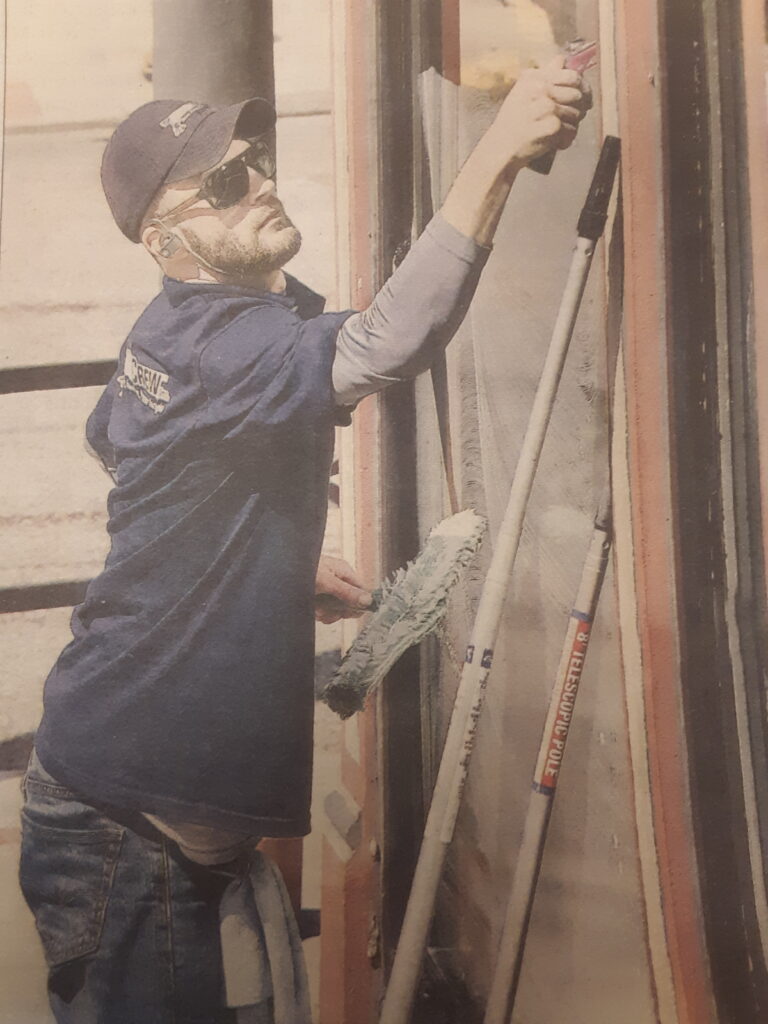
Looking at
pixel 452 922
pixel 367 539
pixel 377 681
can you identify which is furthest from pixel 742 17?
pixel 452 922

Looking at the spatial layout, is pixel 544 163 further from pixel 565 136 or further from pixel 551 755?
pixel 551 755

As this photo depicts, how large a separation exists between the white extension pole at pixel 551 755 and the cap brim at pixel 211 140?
2.38 feet

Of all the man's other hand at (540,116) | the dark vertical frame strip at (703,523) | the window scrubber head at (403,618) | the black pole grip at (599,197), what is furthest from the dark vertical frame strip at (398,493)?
the dark vertical frame strip at (703,523)

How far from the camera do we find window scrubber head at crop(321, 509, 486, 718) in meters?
1.15

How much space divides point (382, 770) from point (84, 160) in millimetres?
981

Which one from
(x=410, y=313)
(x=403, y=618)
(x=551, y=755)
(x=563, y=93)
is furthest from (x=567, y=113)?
(x=551, y=755)

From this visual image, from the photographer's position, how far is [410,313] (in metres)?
1.08

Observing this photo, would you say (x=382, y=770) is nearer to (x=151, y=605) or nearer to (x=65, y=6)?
(x=151, y=605)

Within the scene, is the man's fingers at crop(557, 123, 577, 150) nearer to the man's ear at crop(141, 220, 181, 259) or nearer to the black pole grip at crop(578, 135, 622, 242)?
the black pole grip at crop(578, 135, 622, 242)

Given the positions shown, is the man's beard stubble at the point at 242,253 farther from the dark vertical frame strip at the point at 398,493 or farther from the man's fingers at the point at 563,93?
the man's fingers at the point at 563,93

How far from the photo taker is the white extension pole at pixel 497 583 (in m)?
1.13

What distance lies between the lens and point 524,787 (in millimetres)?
1158

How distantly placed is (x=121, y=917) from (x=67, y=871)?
10 cm

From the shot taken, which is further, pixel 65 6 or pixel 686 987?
pixel 65 6
